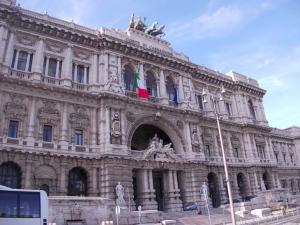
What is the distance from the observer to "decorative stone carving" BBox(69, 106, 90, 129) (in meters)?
27.1

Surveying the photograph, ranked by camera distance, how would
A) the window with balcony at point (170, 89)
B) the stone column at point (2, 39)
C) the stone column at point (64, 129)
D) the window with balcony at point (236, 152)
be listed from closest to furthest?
the stone column at point (2, 39) < the stone column at point (64, 129) < the window with balcony at point (170, 89) < the window with balcony at point (236, 152)

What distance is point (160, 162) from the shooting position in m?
29.9

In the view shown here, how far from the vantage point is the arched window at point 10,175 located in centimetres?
2255

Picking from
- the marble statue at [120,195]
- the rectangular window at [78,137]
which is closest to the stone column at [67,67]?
the rectangular window at [78,137]

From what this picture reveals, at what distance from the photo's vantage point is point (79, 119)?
27.5 m

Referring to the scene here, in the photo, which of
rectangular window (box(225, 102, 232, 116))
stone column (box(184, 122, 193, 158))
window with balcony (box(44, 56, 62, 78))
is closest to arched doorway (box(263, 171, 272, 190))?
rectangular window (box(225, 102, 232, 116))

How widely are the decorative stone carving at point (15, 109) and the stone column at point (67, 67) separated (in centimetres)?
458

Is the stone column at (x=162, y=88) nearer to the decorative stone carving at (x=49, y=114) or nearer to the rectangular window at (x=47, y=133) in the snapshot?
the decorative stone carving at (x=49, y=114)

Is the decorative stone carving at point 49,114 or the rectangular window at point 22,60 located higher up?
the rectangular window at point 22,60

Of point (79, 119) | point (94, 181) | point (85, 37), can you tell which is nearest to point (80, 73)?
point (85, 37)

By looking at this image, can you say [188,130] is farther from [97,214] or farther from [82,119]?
[97,214]

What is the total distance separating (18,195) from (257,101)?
42.6 meters

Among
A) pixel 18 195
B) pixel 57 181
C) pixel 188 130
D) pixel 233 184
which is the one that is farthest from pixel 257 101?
→ pixel 18 195

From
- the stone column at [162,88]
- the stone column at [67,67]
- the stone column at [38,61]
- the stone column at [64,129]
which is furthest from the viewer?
the stone column at [162,88]
